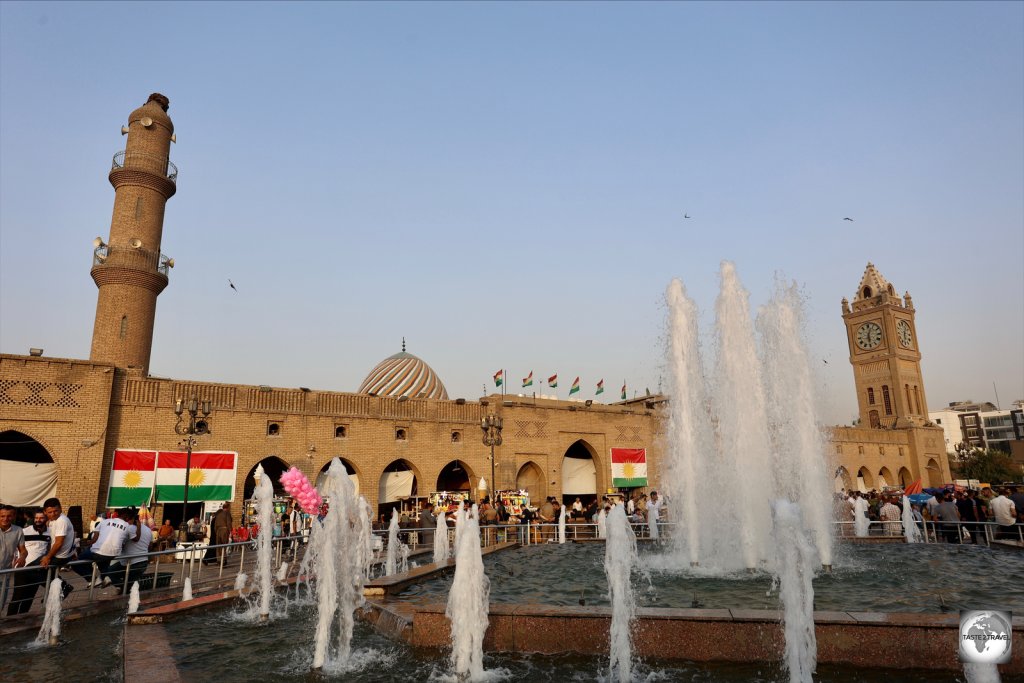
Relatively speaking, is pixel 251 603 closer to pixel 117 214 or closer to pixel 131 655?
pixel 131 655

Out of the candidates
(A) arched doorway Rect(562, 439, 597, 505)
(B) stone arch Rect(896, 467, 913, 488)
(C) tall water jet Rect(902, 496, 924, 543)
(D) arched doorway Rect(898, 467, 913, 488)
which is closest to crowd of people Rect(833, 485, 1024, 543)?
(C) tall water jet Rect(902, 496, 924, 543)

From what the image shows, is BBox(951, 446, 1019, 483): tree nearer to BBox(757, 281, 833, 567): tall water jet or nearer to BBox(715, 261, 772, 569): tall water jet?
BBox(757, 281, 833, 567): tall water jet

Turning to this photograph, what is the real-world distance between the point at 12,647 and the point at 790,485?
12441 mm

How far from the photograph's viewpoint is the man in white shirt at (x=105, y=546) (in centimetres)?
790

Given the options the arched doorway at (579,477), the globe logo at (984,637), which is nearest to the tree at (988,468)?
the arched doorway at (579,477)

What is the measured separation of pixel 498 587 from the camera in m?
8.86

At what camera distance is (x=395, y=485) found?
964 inches

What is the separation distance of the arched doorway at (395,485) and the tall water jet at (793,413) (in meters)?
14.5

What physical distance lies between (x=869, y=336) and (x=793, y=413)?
58.8 metres

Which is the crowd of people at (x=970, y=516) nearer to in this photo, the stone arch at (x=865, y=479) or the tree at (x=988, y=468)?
the stone arch at (x=865, y=479)

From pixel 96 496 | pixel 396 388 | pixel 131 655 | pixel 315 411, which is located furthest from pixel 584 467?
pixel 131 655

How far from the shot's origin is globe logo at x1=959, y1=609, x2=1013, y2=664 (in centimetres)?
239

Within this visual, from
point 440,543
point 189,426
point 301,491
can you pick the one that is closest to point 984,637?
point 440,543

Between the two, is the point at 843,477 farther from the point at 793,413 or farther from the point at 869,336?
the point at 793,413
